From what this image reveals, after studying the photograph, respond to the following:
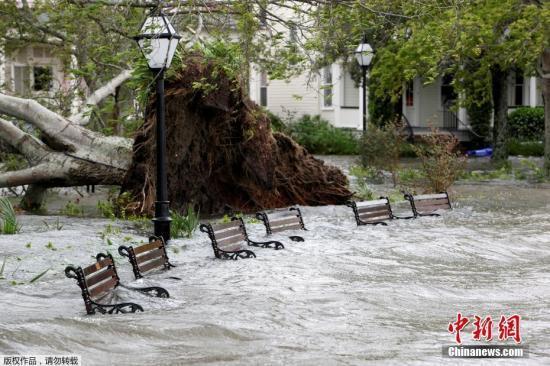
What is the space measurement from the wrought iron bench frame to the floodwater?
552 millimetres

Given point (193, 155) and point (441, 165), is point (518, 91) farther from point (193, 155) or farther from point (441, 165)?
point (193, 155)

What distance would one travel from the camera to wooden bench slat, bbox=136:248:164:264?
12.5 m

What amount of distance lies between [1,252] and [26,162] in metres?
8.47

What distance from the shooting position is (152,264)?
12.8 m

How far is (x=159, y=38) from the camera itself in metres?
14.8

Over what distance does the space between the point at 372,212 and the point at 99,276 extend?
8.58 meters

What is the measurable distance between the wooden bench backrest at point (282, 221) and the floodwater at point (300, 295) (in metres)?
0.20

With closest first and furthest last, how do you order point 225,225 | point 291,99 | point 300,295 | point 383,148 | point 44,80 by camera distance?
point 300,295
point 225,225
point 383,148
point 44,80
point 291,99

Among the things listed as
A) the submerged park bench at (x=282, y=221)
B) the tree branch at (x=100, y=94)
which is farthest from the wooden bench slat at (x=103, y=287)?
the tree branch at (x=100, y=94)

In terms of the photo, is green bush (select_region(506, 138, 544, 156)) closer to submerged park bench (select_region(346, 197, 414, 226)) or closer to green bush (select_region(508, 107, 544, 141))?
green bush (select_region(508, 107, 544, 141))

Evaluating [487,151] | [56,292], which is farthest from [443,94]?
[56,292]

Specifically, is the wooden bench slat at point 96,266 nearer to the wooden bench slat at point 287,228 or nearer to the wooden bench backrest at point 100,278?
the wooden bench backrest at point 100,278

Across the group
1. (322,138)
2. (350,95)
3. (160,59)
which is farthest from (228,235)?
(350,95)

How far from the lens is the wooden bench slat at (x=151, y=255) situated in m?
12.5
